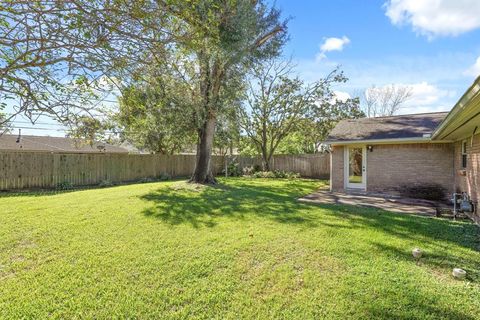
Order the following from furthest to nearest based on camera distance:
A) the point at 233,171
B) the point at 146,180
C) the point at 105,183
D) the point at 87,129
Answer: the point at 233,171, the point at 146,180, the point at 105,183, the point at 87,129

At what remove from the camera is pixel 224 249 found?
4.46 m

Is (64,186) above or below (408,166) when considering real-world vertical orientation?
below

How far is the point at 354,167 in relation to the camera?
11.5 m

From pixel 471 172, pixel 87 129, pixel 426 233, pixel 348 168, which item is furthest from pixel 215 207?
pixel 471 172

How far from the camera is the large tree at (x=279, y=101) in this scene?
1864 centimetres

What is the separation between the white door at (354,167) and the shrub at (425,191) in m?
1.63

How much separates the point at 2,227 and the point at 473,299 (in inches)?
321

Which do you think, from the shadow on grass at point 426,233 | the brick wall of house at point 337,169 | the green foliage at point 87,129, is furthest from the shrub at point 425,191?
the green foliage at point 87,129

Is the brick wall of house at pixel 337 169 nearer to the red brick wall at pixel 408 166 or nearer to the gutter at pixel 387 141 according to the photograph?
the gutter at pixel 387 141

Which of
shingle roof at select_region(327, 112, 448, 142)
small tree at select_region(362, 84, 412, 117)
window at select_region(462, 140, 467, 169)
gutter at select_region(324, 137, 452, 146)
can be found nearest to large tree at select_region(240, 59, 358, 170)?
shingle roof at select_region(327, 112, 448, 142)

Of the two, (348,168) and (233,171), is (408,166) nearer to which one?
(348,168)

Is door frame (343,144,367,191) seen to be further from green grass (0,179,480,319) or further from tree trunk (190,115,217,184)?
tree trunk (190,115,217,184)

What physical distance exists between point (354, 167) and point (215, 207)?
709 centimetres

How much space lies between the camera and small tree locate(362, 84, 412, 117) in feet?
95.5
